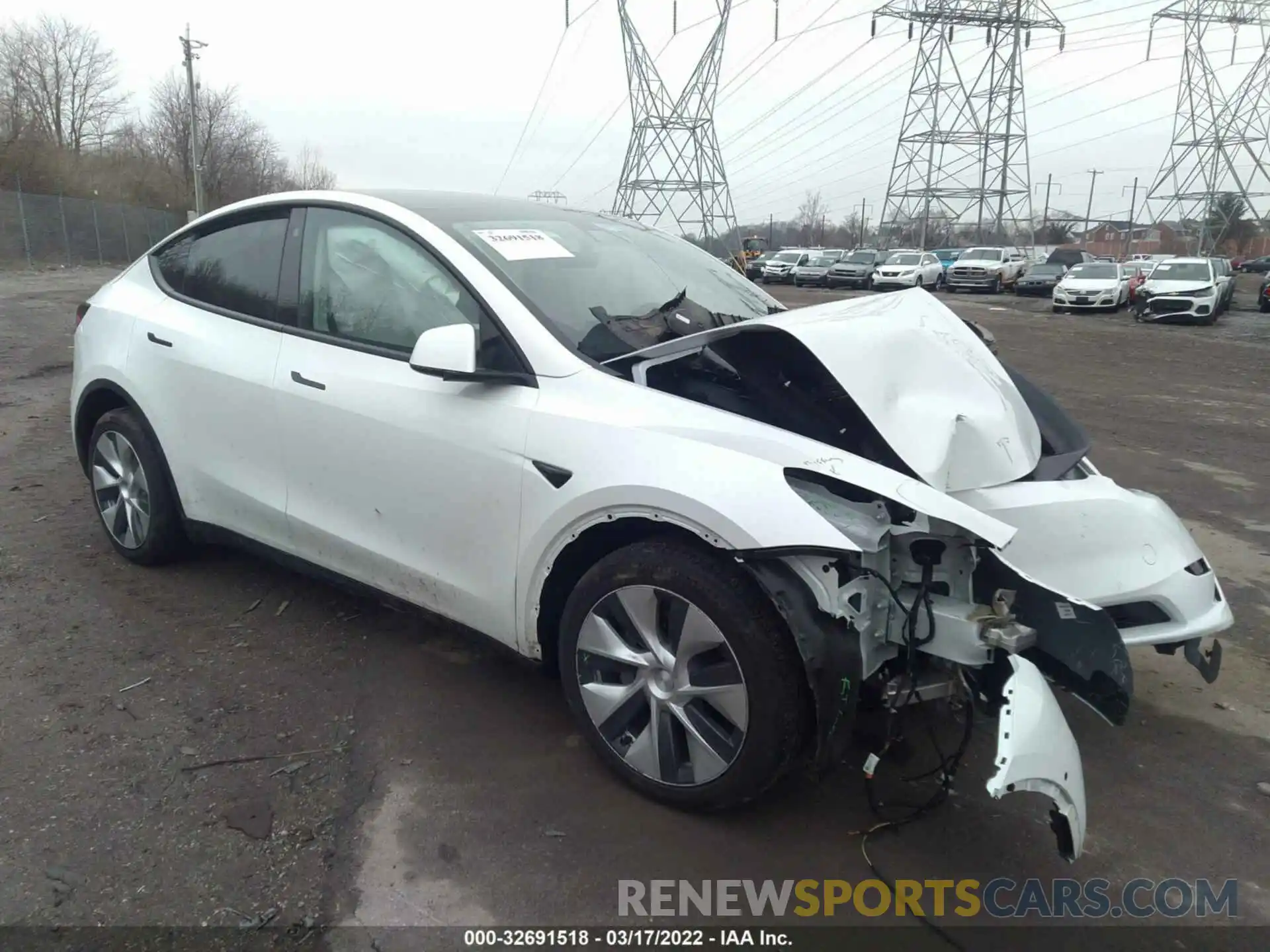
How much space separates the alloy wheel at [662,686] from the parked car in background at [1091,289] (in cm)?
2783

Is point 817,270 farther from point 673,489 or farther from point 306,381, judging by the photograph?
point 673,489

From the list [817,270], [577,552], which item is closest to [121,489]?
[577,552]

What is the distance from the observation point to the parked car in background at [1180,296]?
2309cm

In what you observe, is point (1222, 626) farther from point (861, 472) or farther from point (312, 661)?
point (312, 661)

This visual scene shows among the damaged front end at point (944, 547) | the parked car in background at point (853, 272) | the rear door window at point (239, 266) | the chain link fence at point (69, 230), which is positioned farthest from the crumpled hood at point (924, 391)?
the parked car in background at point (853, 272)

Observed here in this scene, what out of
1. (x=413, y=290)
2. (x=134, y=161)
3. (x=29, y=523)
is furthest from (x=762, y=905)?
(x=134, y=161)

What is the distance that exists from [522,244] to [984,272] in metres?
35.8

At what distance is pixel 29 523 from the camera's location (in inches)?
191

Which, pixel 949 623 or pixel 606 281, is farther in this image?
pixel 606 281

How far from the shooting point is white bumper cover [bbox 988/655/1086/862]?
203 centimetres

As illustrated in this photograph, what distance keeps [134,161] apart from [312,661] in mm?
53669

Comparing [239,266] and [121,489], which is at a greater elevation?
[239,266]

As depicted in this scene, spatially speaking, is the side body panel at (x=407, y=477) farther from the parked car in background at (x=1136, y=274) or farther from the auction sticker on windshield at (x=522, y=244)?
the parked car in background at (x=1136, y=274)

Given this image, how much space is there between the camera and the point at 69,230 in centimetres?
3400
